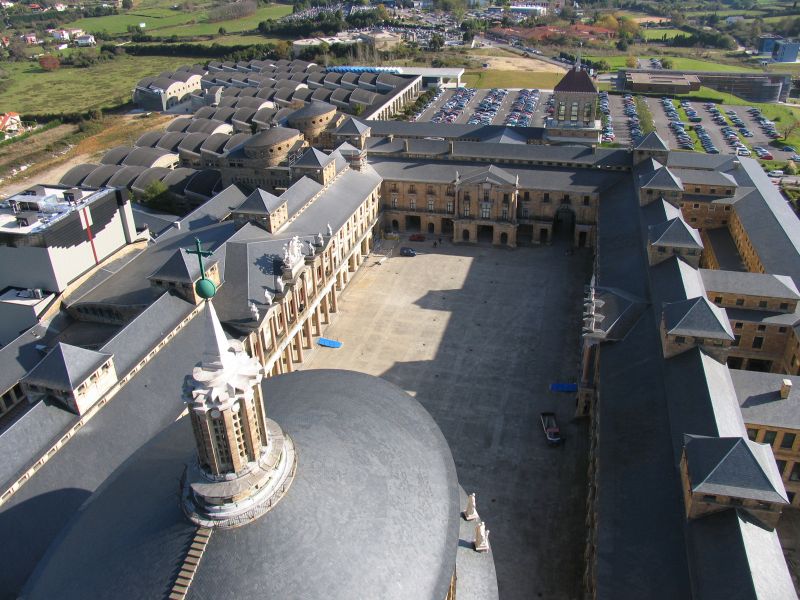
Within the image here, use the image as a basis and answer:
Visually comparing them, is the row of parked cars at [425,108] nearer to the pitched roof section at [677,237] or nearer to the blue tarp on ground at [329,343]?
the blue tarp on ground at [329,343]

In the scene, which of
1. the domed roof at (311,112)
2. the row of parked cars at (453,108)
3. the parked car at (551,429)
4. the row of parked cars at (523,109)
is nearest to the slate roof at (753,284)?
the parked car at (551,429)

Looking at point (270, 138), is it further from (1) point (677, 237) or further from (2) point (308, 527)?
(2) point (308, 527)

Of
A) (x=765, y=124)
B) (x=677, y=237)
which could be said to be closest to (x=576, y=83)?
(x=677, y=237)

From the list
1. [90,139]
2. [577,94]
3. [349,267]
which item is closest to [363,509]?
[349,267]

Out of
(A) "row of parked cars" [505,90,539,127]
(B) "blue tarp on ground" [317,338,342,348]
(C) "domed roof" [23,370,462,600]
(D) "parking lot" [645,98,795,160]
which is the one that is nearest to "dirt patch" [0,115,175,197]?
Answer: (A) "row of parked cars" [505,90,539,127]

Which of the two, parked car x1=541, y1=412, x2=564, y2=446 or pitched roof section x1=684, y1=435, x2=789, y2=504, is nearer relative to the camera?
pitched roof section x1=684, y1=435, x2=789, y2=504

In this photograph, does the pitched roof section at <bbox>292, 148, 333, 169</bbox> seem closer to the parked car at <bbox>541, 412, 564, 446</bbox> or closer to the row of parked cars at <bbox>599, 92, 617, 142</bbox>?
the parked car at <bbox>541, 412, 564, 446</bbox>

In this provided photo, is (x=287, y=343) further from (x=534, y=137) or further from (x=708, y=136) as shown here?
(x=708, y=136)

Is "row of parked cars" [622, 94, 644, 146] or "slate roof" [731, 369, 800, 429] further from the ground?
"slate roof" [731, 369, 800, 429]
